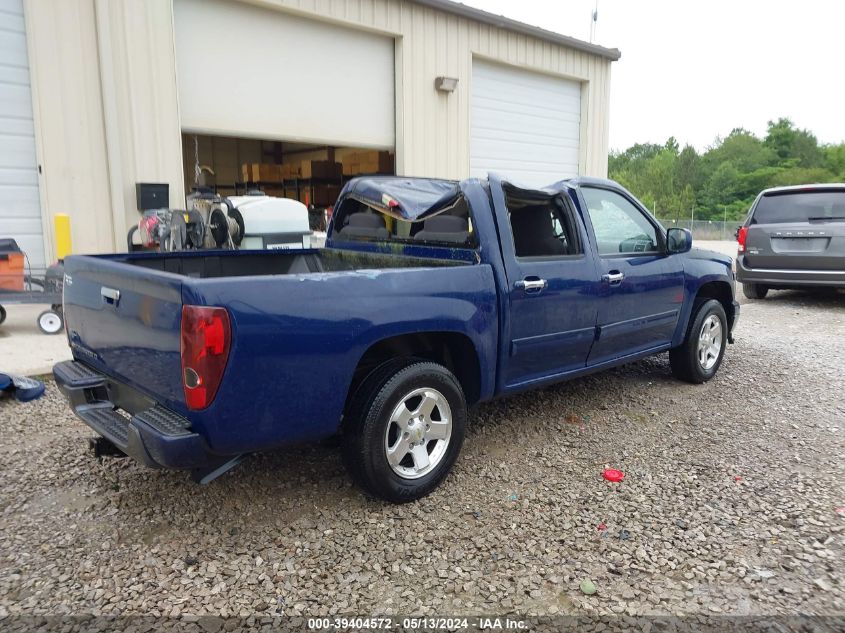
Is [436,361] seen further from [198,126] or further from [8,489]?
[198,126]

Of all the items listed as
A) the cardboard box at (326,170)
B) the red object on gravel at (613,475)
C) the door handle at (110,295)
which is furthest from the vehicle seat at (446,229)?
the cardboard box at (326,170)

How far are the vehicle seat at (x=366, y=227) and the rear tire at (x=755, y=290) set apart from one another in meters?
8.28

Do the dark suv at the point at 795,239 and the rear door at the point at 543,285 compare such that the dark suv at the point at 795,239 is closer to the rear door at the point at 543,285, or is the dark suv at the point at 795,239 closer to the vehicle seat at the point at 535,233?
the rear door at the point at 543,285

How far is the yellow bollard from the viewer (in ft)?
24.5

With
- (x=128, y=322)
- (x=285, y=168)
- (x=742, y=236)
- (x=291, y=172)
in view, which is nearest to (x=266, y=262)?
(x=128, y=322)

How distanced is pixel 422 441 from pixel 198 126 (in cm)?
683

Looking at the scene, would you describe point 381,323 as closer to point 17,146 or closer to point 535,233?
point 535,233

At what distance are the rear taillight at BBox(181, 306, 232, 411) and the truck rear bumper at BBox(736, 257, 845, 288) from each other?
30.8ft

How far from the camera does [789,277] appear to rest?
31.7ft

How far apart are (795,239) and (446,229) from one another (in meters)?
7.71

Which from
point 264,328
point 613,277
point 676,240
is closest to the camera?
point 264,328

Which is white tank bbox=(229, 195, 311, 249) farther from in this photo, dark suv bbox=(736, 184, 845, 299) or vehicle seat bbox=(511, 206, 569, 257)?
dark suv bbox=(736, 184, 845, 299)

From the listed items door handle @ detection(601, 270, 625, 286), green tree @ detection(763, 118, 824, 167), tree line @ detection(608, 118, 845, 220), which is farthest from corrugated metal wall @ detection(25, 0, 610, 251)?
green tree @ detection(763, 118, 824, 167)

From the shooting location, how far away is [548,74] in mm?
12750
